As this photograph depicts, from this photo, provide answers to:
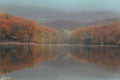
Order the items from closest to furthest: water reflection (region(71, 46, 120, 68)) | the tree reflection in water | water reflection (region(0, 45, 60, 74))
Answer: water reflection (region(0, 45, 60, 74)) < the tree reflection in water < water reflection (region(71, 46, 120, 68))

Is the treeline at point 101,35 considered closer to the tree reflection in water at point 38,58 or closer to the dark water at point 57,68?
the tree reflection in water at point 38,58

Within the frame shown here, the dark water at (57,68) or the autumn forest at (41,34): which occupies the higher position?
the autumn forest at (41,34)

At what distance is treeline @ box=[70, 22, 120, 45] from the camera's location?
145 metres

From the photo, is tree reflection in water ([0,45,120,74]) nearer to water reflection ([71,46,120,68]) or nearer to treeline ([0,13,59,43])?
water reflection ([71,46,120,68])

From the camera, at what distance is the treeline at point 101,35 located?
145325 mm

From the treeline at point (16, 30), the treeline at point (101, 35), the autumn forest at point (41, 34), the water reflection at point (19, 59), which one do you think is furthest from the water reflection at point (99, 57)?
the treeline at point (101, 35)

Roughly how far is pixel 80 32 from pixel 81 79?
546 feet

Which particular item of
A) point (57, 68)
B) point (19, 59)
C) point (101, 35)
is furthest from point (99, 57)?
point (101, 35)

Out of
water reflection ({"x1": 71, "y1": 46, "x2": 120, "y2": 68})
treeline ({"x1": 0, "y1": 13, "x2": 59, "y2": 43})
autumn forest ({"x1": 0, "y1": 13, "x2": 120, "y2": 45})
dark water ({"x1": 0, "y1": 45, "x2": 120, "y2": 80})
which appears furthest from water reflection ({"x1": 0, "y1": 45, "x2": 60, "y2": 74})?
autumn forest ({"x1": 0, "y1": 13, "x2": 120, "y2": 45})

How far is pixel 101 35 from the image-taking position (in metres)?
159

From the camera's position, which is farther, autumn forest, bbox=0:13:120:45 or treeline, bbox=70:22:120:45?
treeline, bbox=70:22:120:45

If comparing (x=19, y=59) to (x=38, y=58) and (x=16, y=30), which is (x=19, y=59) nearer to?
(x=38, y=58)

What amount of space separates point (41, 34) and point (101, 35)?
29357 mm

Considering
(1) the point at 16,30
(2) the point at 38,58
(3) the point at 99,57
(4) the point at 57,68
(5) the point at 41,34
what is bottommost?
(4) the point at 57,68
